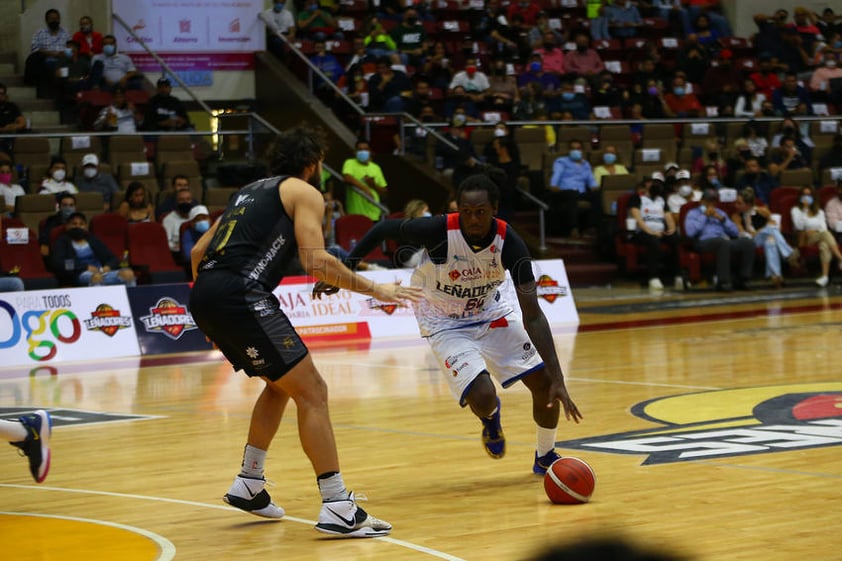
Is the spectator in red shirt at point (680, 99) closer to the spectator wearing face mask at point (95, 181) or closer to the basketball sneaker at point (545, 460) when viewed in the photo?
the spectator wearing face mask at point (95, 181)

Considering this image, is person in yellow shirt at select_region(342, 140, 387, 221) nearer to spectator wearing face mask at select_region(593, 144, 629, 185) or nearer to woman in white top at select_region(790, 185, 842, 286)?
spectator wearing face mask at select_region(593, 144, 629, 185)

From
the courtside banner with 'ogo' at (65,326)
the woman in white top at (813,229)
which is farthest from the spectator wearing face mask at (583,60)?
the courtside banner with 'ogo' at (65,326)

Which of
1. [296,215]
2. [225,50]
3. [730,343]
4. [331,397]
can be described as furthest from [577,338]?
[225,50]

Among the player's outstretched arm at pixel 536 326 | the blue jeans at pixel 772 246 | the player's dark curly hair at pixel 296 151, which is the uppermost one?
the player's dark curly hair at pixel 296 151

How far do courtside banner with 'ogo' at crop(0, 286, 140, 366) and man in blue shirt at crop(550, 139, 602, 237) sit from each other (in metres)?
8.11

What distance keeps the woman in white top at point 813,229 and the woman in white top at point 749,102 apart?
11.6 feet

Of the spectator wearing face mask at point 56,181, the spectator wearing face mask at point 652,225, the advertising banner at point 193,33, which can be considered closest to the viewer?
the spectator wearing face mask at point 56,181

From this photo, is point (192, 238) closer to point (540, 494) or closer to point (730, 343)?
point (730, 343)

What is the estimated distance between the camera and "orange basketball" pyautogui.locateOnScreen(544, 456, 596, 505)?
20.5 feet

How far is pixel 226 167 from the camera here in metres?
18.8

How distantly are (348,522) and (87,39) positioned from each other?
51.5 ft

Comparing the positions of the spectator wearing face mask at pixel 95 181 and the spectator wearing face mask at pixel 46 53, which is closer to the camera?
the spectator wearing face mask at pixel 95 181

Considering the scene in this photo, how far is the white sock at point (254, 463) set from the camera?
6117mm

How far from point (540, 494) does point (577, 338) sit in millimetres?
7956
